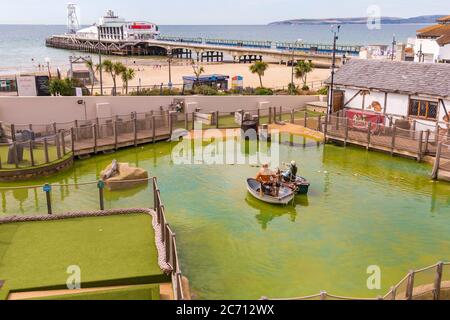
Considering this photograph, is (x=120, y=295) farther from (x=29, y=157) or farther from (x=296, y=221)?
(x=29, y=157)

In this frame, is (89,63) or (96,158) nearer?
(96,158)

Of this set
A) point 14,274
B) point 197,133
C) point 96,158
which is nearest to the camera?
point 14,274

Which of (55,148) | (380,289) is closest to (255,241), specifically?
(380,289)

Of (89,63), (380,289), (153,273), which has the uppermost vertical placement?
(89,63)

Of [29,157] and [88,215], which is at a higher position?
[29,157]

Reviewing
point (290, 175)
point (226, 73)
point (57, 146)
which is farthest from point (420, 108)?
point (226, 73)

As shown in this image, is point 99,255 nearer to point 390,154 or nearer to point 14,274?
point 14,274

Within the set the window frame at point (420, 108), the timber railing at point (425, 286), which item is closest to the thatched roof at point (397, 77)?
the window frame at point (420, 108)

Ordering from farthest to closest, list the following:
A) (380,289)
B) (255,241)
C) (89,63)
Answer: (89,63) → (255,241) → (380,289)
